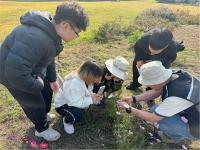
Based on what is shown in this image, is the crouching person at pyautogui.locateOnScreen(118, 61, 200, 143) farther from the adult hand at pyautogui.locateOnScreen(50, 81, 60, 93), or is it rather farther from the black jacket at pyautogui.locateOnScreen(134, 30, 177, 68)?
the adult hand at pyautogui.locateOnScreen(50, 81, 60, 93)

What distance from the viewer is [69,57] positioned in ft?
22.8

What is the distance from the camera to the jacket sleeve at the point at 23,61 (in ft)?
10.2

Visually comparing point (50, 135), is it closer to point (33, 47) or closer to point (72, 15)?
point (33, 47)

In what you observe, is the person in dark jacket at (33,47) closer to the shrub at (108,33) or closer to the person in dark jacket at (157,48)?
the person in dark jacket at (157,48)

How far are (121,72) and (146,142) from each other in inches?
42.9

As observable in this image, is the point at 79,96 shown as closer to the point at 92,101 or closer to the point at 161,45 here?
the point at 92,101

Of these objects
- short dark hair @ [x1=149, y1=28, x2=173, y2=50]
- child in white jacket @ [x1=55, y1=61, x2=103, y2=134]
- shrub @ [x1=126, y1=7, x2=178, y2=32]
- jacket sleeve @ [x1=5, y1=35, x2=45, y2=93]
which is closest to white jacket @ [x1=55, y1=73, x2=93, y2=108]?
child in white jacket @ [x1=55, y1=61, x2=103, y2=134]

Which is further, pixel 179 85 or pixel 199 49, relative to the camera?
pixel 199 49

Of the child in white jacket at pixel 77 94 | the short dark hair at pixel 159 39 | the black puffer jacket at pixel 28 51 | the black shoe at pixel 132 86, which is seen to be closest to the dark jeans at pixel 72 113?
the child in white jacket at pixel 77 94

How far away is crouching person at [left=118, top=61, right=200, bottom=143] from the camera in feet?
11.7

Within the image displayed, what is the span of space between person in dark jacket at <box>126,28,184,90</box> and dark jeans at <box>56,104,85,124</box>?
134 centimetres

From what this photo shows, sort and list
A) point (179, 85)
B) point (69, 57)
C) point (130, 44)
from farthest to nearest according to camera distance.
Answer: point (130, 44) < point (69, 57) < point (179, 85)

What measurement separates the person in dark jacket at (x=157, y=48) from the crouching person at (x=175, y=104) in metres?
0.69

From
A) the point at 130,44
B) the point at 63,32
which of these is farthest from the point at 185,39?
the point at 63,32
